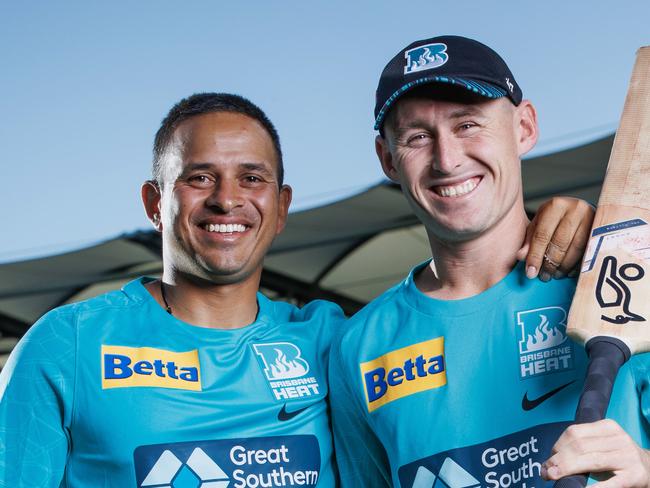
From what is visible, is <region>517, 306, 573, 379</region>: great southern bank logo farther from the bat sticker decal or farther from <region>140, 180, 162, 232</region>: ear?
<region>140, 180, 162, 232</region>: ear

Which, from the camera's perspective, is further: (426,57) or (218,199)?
(218,199)

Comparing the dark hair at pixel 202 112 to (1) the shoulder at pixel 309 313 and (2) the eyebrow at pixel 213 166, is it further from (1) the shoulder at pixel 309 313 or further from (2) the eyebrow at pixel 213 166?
(1) the shoulder at pixel 309 313

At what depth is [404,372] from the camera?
7.81ft

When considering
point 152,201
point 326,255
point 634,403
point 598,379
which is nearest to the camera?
point 598,379

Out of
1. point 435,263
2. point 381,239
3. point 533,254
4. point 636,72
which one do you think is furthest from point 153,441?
point 381,239

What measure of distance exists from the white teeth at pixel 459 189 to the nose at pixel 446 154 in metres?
0.04

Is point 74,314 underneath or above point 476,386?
above

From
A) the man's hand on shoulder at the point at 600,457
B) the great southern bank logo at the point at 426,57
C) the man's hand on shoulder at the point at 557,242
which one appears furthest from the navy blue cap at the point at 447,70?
the man's hand on shoulder at the point at 600,457

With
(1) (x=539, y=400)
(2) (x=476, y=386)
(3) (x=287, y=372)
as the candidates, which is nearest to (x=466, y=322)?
(2) (x=476, y=386)

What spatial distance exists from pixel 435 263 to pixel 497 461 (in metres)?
0.57

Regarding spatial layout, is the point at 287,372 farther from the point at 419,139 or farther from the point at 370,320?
the point at 419,139

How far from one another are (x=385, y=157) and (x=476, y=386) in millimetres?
702

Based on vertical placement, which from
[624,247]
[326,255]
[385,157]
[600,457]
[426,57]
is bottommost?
[326,255]

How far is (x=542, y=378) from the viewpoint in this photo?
7.29ft
